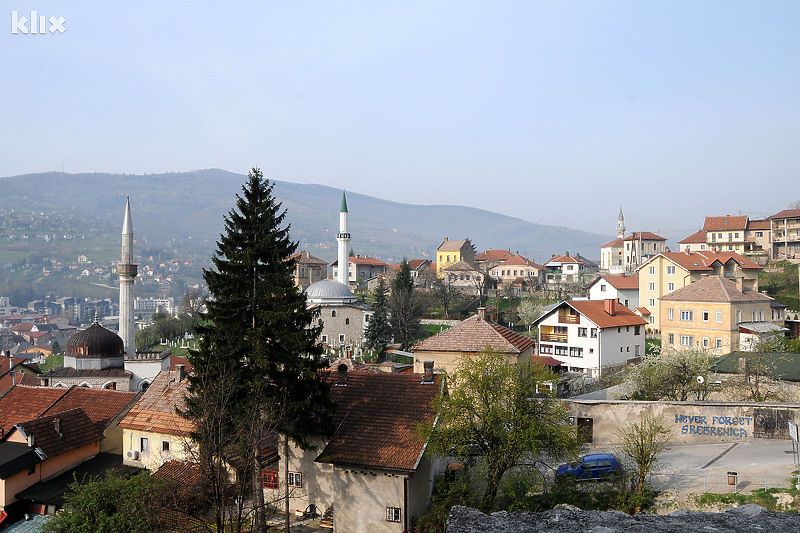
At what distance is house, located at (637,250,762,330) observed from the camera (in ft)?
184

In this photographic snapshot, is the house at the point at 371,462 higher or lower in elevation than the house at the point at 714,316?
lower

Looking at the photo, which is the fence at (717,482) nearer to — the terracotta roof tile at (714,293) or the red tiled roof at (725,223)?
the terracotta roof tile at (714,293)

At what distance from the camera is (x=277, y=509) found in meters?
21.1

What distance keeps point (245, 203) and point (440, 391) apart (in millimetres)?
9155

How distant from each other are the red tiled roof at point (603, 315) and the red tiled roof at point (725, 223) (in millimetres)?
43327

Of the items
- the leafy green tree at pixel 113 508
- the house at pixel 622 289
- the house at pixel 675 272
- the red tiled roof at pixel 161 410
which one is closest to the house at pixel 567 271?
the house at pixel 622 289

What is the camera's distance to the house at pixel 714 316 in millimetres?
44062

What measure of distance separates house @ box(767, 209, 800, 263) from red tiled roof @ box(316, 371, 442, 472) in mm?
69868

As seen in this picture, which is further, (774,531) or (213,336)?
(213,336)

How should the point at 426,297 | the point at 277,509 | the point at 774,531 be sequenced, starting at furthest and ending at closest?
the point at 426,297
the point at 277,509
the point at 774,531

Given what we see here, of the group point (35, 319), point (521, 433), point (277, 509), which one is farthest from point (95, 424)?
point (35, 319)

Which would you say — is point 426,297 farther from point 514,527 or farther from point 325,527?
point 514,527

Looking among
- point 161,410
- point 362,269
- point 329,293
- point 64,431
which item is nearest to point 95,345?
point 64,431

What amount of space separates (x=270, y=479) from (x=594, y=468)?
11.2 m
